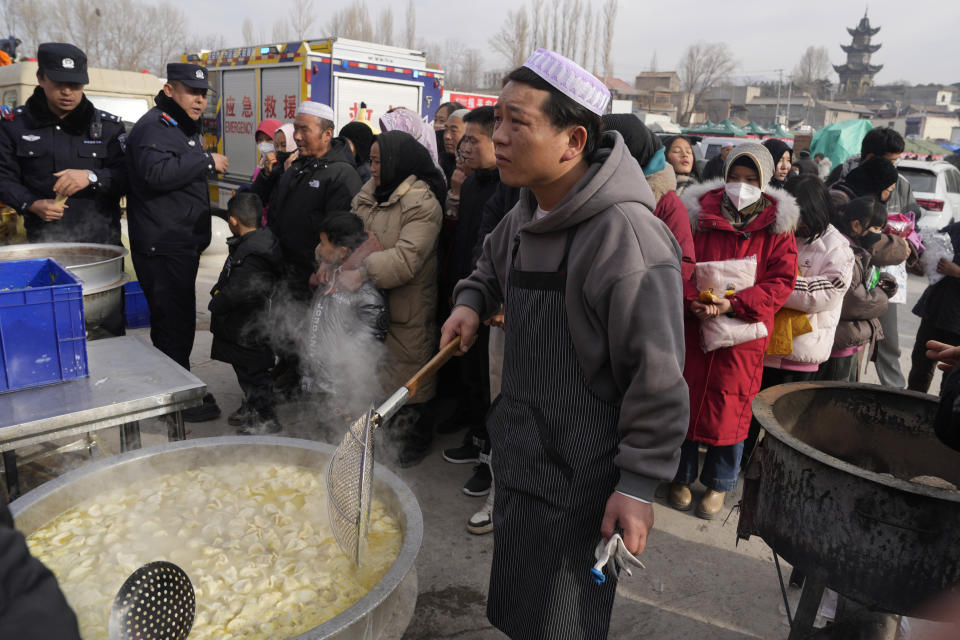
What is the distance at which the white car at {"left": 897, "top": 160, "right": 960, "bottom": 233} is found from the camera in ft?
38.6

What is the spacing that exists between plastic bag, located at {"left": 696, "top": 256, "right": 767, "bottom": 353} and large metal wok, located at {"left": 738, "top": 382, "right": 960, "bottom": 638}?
781mm

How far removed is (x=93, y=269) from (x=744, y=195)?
3.79m

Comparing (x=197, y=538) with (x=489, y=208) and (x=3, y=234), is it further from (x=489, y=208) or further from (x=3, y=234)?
(x=3, y=234)

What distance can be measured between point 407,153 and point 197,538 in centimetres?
268

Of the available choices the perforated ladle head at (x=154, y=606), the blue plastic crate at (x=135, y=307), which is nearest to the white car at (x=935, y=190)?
the blue plastic crate at (x=135, y=307)

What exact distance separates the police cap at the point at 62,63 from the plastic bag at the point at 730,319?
451 centimetres

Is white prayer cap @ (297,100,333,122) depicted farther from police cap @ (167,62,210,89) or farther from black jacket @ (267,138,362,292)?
police cap @ (167,62,210,89)

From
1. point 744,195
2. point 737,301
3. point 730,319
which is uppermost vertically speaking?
point 744,195

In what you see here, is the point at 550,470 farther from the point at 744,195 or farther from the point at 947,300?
the point at 947,300

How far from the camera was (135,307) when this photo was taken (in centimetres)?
614

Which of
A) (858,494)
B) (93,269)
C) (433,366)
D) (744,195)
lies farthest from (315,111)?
(858,494)

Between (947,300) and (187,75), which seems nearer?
(947,300)

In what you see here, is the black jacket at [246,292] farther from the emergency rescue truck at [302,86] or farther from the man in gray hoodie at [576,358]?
the emergency rescue truck at [302,86]

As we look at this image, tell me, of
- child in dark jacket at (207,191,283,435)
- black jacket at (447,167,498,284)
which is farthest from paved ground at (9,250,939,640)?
black jacket at (447,167,498,284)
